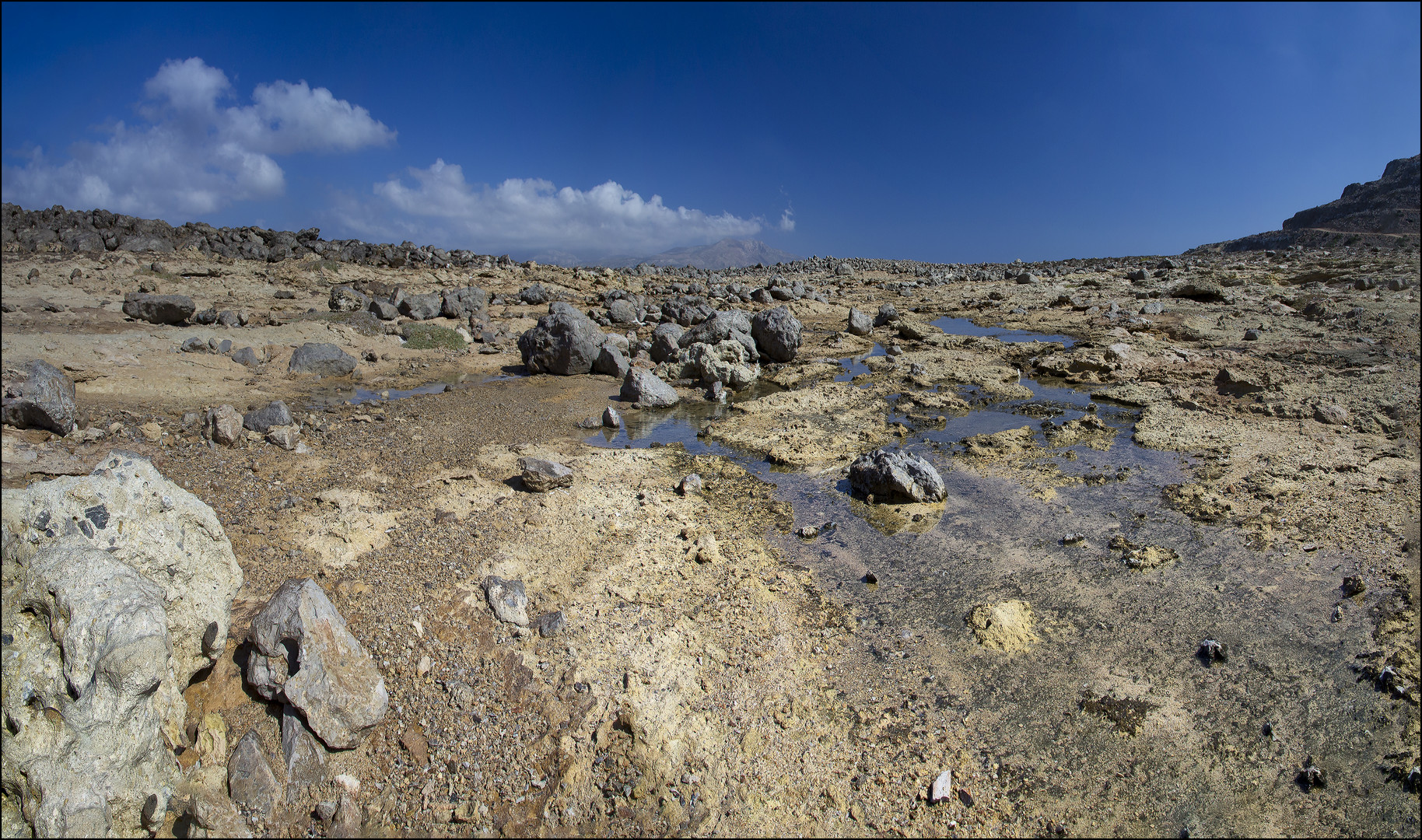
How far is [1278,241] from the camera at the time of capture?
4753 centimetres

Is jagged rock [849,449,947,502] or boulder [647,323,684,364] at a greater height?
boulder [647,323,684,364]

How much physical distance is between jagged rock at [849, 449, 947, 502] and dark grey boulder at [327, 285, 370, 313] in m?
16.2

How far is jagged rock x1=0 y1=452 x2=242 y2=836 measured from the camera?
269cm

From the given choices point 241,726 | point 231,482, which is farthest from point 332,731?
point 231,482

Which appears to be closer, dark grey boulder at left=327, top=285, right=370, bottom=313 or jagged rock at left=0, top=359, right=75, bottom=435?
jagged rock at left=0, top=359, right=75, bottom=435

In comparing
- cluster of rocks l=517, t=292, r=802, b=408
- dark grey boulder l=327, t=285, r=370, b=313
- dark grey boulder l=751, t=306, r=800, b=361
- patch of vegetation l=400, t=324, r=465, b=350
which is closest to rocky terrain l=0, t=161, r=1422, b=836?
cluster of rocks l=517, t=292, r=802, b=408

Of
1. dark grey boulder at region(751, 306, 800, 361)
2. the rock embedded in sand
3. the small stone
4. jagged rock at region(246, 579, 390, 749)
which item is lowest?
the small stone

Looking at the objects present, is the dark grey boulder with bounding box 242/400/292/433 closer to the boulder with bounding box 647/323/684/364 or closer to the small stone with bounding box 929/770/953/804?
the boulder with bounding box 647/323/684/364

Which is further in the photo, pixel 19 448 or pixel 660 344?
pixel 660 344

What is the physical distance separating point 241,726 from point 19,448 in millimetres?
3733

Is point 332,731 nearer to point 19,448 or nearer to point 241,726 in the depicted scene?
point 241,726

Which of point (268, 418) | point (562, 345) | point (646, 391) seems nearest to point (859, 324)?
point (562, 345)

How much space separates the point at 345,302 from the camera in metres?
18.3

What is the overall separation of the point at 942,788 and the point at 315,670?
3775 mm
